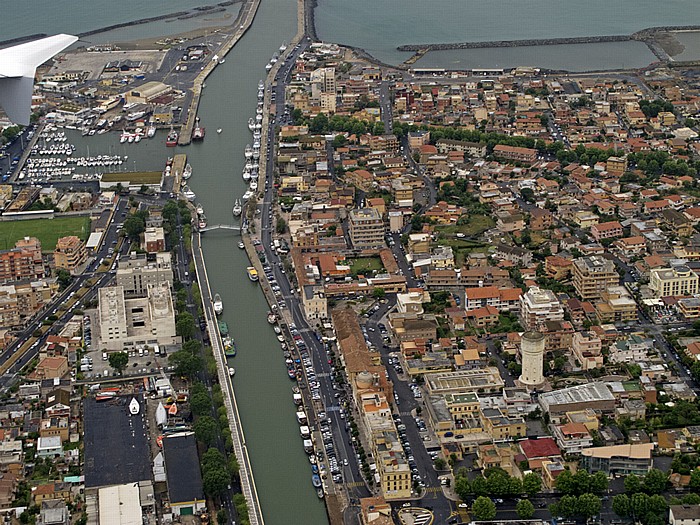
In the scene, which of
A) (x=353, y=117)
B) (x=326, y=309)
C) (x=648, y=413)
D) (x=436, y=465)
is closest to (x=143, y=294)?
(x=326, y=309)

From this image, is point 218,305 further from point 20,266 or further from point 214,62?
point 214,62

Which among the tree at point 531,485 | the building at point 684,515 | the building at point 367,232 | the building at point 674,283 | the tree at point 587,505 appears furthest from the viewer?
the building at point 367,232

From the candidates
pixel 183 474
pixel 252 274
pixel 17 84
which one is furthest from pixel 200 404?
pixel 252 274

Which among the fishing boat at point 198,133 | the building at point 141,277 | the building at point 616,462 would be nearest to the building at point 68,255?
the building at point 141,277

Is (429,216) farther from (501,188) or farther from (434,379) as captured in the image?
(434,379)

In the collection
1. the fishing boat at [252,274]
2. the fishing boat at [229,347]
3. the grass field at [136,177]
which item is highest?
the grass field at [136,177]

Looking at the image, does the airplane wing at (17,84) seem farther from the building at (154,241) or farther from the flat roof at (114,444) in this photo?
the building at (154,241)
